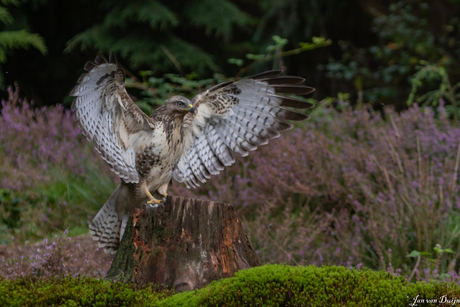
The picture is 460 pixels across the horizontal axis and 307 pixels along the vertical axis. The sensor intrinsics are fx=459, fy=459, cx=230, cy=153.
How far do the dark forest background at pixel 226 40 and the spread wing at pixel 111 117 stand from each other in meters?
4.00

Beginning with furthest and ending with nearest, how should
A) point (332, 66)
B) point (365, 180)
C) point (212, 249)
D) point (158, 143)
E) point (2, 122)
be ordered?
point (332, 66) < point (2, 122) < point (365, 180) < point (158, 143) < point (212, 249)

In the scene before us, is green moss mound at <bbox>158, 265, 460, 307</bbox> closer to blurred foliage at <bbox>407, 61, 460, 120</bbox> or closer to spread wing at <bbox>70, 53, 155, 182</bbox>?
spread wing at <bbox>70, 53, 155, 182</bbox>

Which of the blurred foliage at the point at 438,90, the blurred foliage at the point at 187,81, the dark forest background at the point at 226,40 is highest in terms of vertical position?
the dark forest background at the point at 226,40

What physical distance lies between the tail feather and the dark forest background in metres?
3.89

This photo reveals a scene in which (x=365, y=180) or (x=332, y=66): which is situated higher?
(x=332, y=66)

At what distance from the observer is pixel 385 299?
6.96ft

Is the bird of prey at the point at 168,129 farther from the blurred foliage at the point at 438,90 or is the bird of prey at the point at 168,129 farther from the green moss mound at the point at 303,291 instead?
the blurred foliage at the point at 438,90

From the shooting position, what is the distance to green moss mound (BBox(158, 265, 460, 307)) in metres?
2.13

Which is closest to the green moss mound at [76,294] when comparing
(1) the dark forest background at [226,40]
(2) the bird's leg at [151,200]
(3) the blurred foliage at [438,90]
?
(2) the bird's leg at [151,200]

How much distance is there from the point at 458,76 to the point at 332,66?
228cm

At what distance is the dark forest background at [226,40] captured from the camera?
24.6ft

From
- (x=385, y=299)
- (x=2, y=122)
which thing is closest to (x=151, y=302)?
→ (x=385, y=299)

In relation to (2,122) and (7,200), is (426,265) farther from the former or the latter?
(2,122)

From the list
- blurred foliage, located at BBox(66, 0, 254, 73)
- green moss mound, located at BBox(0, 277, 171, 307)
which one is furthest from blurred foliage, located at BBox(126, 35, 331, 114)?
green moss mound, located at BBox(0, 277, 171, 307)
